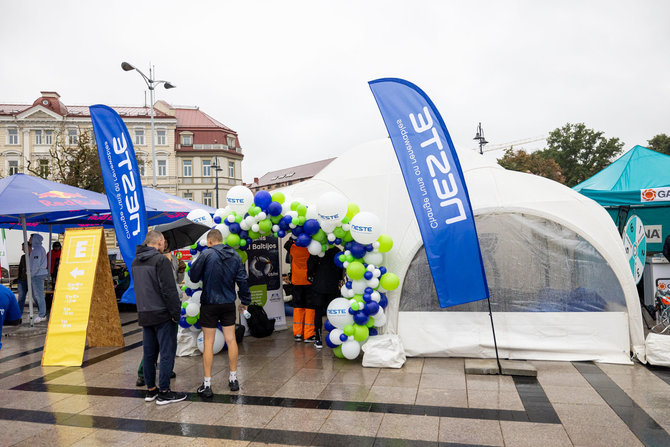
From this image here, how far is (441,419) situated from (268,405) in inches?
70.0

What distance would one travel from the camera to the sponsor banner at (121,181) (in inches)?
266

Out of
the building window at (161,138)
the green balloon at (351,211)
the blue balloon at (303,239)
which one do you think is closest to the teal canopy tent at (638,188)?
the green balloon at (351,211)

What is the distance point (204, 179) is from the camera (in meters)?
48.3

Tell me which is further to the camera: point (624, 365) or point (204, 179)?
point (204, 179)

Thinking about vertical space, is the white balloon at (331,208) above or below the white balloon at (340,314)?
above

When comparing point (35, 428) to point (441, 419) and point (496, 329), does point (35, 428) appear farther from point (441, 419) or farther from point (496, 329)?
point (496, 329)

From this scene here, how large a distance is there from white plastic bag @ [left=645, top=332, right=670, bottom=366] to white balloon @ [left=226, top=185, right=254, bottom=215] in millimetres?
5669

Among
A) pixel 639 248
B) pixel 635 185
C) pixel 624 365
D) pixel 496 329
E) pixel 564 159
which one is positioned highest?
pixel 564 159

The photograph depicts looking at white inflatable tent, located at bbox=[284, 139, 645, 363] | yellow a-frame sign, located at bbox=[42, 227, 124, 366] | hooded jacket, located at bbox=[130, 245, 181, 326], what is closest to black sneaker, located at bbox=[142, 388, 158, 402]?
hooded jacket, located at bbox=[130, 245, 181, 326]

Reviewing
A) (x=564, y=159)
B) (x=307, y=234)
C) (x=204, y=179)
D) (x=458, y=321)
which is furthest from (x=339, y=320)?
(x=204, y=179)

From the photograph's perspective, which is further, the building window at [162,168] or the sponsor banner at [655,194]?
the building window at [162,168]

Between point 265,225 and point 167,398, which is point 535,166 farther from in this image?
Result: point 167,398

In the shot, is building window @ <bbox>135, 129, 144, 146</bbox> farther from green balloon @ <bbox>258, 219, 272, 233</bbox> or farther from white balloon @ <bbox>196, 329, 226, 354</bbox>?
green balloon @ <bbox>258, 219, 272, 233</bbox>

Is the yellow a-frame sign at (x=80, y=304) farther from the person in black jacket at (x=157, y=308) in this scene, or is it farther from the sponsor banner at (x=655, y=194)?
the sponsor banner at (x=655, y=194)
